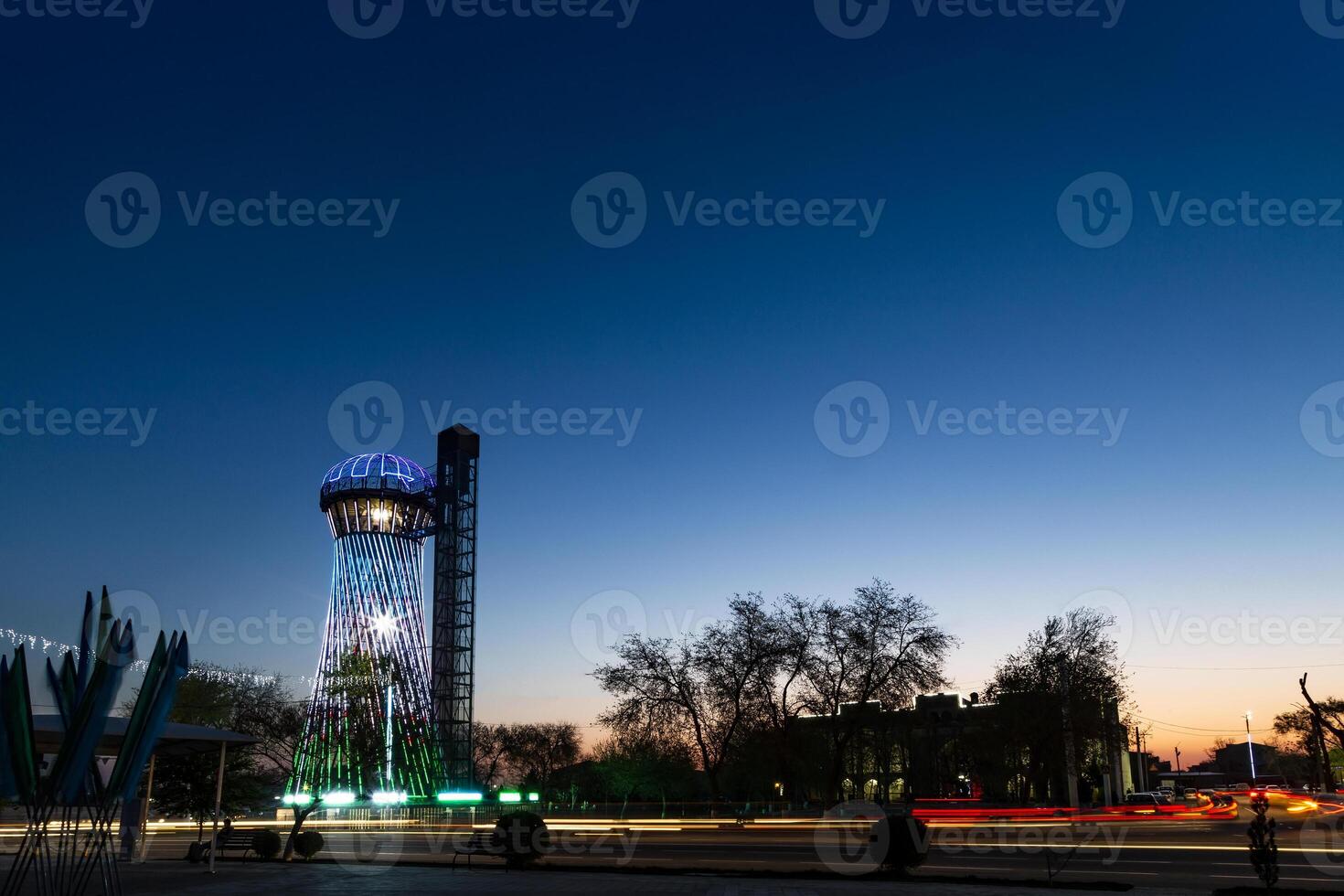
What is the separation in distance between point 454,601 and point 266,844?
55.8 m

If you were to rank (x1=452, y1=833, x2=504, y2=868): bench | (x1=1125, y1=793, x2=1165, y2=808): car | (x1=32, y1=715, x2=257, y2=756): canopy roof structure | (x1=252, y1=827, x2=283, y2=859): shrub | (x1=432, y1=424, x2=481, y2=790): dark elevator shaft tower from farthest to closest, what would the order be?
(x1=432, y1=424, x2=481, y2=790): dark elevator shaft tower < (x1=1125, y1=793, x2=1165, y2=808): car < (x1=252, y1=827, x2=283, y2=859): shrub < (x1=452, y1=833, x2=504, y2=868): bench < (x1=32, y1=715, x2=257, y2=756): canopy roof structure

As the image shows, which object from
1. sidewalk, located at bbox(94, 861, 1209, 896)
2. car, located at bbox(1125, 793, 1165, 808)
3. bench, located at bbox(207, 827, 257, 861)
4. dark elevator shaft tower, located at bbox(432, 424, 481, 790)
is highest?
dark elevator shaft tower, located at bbox(432, 424, 481, 790)

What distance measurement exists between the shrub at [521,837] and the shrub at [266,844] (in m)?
7.10

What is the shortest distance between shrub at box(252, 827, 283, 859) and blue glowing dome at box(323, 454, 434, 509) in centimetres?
4581

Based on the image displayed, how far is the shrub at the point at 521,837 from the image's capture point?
24.4 metres

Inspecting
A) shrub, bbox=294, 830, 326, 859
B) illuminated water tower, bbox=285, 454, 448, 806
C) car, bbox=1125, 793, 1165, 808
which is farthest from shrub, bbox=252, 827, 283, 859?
car, bbox=1125, 793, 1165, 808

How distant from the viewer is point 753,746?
50344 mm

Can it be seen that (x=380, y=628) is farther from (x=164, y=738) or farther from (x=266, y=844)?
(x=164, y=738)

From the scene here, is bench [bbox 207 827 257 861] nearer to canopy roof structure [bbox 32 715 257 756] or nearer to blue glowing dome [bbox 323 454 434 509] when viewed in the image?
canopy roof structure [bbox 32 715 257 756]

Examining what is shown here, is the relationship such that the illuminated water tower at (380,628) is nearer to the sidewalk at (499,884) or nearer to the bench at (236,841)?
the bench at (236,841)

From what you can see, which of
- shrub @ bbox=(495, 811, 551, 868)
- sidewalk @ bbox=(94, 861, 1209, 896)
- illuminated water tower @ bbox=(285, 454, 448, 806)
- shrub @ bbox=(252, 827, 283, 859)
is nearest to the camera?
sidewalk @ bbox=(94, 861, 1209, 896)

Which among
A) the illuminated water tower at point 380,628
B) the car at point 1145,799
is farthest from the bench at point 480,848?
the car at point 1145,799

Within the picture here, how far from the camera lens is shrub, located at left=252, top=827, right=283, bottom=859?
27875 millimetres

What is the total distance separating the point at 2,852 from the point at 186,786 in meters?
6.21
